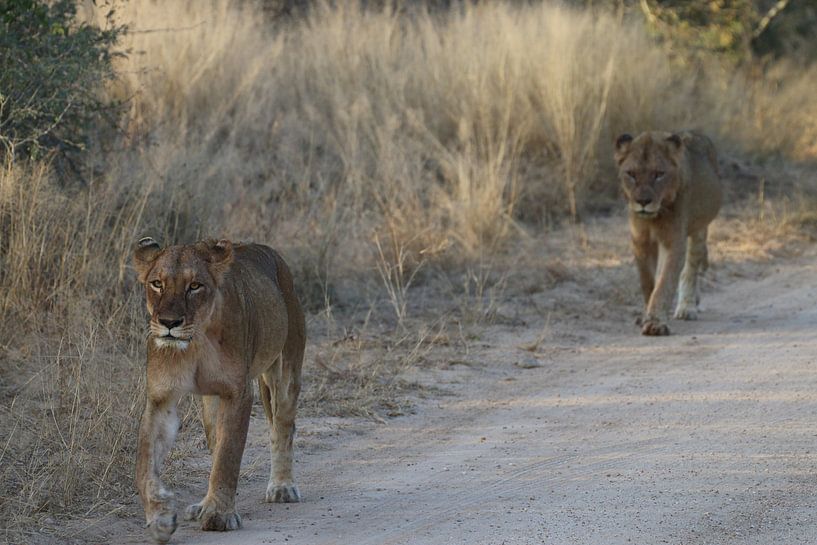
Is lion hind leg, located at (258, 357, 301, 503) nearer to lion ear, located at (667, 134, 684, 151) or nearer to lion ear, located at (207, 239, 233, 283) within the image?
lion ear, located at (207, 239, 233, 283)

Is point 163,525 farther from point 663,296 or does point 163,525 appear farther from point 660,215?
point 660,215

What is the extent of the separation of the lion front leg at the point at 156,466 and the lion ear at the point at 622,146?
541 centimetres

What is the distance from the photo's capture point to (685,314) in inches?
377

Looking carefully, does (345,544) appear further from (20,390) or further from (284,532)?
(20,390)

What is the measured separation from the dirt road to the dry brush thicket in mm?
962

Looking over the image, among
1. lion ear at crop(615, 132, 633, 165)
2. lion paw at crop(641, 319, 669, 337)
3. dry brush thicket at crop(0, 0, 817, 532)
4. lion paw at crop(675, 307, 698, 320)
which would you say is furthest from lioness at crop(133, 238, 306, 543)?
lion paw at crop(675, 307, 698, 320)

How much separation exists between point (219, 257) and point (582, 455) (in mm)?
2101

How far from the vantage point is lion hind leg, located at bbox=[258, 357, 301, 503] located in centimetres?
532

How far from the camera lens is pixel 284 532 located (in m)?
4.84

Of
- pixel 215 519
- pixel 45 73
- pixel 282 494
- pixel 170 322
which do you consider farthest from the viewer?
pixel 45 73

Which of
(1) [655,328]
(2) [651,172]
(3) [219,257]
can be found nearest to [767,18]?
(2) [651,172]

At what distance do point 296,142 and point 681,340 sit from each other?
4.90m

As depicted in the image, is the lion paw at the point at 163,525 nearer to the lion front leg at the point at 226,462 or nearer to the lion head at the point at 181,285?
the lion front leg at the point at 226,462

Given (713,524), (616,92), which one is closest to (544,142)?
(616,92)
